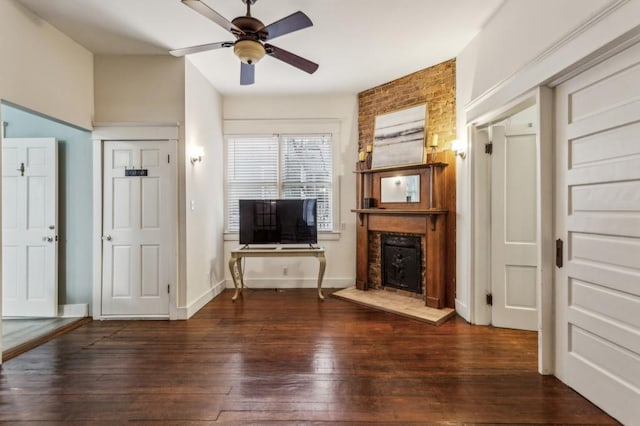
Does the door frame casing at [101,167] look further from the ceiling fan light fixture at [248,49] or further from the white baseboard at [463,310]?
the white baseboard at [463,310]

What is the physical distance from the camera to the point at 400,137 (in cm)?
405


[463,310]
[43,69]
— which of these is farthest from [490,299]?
[43,69]

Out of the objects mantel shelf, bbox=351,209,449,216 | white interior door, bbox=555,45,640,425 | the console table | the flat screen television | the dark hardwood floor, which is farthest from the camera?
the flat screen television

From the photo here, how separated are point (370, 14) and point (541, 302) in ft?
9.26

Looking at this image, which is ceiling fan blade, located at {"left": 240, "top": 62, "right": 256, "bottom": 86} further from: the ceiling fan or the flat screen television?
the flat screen television

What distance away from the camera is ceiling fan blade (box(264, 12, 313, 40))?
2170 mm

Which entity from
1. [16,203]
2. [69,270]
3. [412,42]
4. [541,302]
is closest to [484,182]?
[541,302]

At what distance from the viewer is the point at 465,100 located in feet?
11.1

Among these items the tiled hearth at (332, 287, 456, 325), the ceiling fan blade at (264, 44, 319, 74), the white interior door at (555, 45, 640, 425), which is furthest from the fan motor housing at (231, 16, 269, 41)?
the tiled hearth at (332, 287, 456, 325)

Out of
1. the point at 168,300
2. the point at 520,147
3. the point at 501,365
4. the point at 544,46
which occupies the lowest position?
the point at 501,365

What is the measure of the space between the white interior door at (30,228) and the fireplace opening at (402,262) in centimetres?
411

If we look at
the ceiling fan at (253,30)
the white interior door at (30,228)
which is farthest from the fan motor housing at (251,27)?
the white interior door at (30,228)

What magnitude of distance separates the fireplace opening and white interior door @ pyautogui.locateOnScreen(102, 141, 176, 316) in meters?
2.82

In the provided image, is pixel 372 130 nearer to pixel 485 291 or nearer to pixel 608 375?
pixel 485 291
